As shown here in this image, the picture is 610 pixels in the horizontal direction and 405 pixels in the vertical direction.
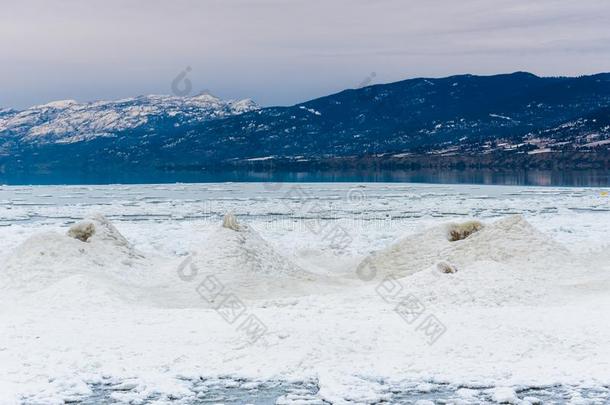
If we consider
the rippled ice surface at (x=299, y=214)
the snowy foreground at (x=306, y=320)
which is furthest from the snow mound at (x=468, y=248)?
the rippled ice surface at (x=299, y=214)

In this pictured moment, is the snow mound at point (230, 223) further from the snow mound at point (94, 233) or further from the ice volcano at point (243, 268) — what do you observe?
the snow mound at point (94, 233)

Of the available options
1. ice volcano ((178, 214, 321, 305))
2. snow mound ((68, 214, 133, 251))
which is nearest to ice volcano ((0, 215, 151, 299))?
snow mound ((68, 214, 133, 251))

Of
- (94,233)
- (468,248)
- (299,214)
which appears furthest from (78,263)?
(299,214)

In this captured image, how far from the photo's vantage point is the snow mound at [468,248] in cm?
1938

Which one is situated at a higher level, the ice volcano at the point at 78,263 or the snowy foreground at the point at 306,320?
the ice volcano at the point at 78,263

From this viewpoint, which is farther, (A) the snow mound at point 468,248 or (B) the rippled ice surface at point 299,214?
(B) the rippled ice surface at point 299,214

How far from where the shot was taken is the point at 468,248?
19.9 metres

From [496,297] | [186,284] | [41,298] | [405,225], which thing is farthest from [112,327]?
[405,225]

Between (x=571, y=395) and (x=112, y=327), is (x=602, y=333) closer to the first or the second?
(x=571, y=395)

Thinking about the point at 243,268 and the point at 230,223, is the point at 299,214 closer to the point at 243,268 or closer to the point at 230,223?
the point at 230,223

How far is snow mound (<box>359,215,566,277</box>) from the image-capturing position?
1938 centimetres

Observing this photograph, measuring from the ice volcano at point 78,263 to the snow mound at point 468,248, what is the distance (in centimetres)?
689

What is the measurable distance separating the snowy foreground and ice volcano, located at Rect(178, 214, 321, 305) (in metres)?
0.05

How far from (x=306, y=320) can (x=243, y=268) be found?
5446 mm
